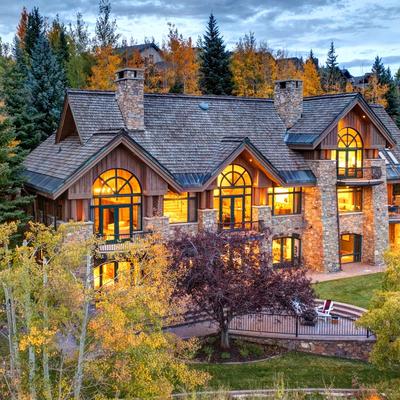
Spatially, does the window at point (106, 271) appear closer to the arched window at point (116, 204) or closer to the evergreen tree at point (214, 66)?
the arched window at point (116, 204)

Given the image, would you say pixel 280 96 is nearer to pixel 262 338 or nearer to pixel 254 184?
pixel 254 184

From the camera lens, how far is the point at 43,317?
13578 millimetres

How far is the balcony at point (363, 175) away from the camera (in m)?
31.8

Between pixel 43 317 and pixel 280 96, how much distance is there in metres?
24.4

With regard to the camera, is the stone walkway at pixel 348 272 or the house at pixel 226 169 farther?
the stone walkway at pixel 348 272

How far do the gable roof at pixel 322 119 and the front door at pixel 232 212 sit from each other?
5458 mm

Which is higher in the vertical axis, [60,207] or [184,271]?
[60,207]

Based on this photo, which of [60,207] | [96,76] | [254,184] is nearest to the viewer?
[60,207]

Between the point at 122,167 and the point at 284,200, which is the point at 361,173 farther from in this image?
the point at 122,167

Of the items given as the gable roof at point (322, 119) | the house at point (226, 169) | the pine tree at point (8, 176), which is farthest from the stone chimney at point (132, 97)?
the gable roof at point (322, 119)

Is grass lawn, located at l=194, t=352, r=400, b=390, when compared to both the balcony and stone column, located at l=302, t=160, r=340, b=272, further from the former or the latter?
the balcony

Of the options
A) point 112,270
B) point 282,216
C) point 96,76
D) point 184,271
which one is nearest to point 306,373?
point 184,271

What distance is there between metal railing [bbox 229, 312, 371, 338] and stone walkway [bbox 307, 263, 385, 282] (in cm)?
618

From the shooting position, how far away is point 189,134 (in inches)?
1179
